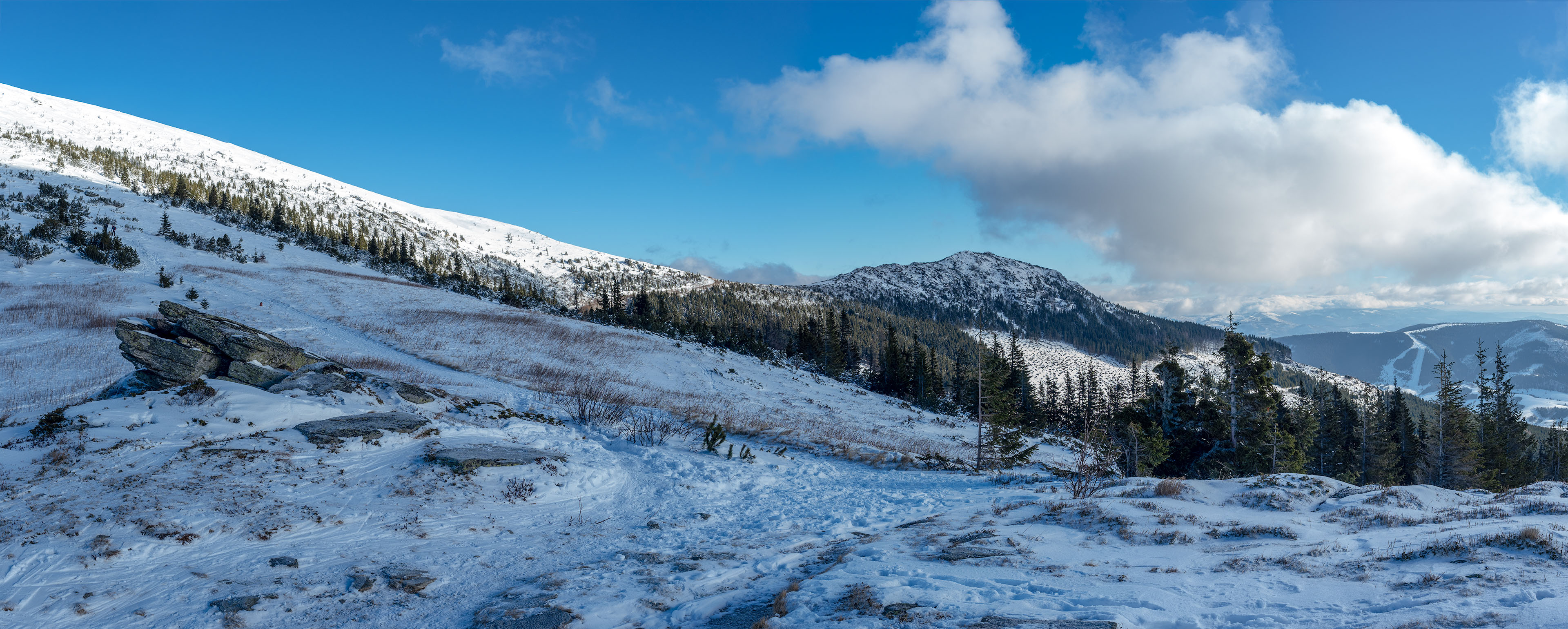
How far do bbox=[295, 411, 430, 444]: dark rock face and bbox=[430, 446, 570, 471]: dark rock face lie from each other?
6.02ft

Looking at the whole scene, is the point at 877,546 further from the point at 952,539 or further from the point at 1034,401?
the point at 1034,401

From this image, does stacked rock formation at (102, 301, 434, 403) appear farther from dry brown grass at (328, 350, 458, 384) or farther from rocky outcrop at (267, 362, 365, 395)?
dry brown grass at (328, 350, 458, 384)

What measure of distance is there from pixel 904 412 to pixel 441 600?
3914cm

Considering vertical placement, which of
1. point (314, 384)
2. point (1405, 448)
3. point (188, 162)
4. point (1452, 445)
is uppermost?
point (188, 162)

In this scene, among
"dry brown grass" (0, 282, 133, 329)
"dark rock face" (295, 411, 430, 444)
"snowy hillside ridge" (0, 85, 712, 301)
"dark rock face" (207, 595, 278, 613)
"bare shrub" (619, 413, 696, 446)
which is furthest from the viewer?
"snowy hillside ridge" (0, 85, 712, 301)

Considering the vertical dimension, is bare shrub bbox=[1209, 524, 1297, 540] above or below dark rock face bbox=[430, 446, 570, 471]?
above

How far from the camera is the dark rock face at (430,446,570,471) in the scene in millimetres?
11594

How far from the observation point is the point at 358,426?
12.6 metres

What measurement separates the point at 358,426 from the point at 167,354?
200 inches

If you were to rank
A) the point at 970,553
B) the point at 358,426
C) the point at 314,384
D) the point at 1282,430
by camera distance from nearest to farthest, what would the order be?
the point at 970,553, the point at 358,426, the point at 314,384, the point at 1282,430

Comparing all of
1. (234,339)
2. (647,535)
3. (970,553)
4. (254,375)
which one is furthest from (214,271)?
(970,553)

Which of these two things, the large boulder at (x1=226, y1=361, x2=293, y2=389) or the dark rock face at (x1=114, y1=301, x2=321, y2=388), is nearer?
the dark rock face at (x1=114, y1=301, x2=321, y2=388)

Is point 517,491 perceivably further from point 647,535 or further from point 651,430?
point 651,430

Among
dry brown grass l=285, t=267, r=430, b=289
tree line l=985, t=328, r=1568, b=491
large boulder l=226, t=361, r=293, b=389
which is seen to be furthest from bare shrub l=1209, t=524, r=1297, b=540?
dry brown grass l=285, t=267, r=430, b=289
